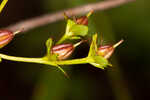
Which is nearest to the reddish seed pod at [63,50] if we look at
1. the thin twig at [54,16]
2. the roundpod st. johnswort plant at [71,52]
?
the roundpod st. johnswort plant at [71,52]

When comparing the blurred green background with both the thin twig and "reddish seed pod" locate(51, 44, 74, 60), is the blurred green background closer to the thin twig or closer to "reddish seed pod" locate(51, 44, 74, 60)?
the thin twig

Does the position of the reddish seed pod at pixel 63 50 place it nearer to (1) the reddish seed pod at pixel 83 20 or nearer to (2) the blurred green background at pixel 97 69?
(1) the reddish seed pod at pixel 83 20

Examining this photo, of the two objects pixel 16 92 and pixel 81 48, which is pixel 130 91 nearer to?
pixel 81 48

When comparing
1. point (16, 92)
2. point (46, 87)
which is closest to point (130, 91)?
point (46, 87)

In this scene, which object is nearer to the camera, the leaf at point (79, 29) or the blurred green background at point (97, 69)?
the leaf at point (79, 29)

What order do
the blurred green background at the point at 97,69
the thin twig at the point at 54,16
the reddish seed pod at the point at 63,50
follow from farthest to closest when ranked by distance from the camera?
the blurred green background at the point at 97,69
the thin twig at the point at 54,16
the reddish seed pod at the point at 63,50

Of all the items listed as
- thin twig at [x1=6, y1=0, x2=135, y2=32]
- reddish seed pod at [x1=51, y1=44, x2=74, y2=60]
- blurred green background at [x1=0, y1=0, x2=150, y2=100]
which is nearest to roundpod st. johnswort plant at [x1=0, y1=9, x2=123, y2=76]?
reddish seed pod at [x1=51, y1=44, x2=74, y2=60]

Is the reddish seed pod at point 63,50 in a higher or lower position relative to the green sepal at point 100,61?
higher
